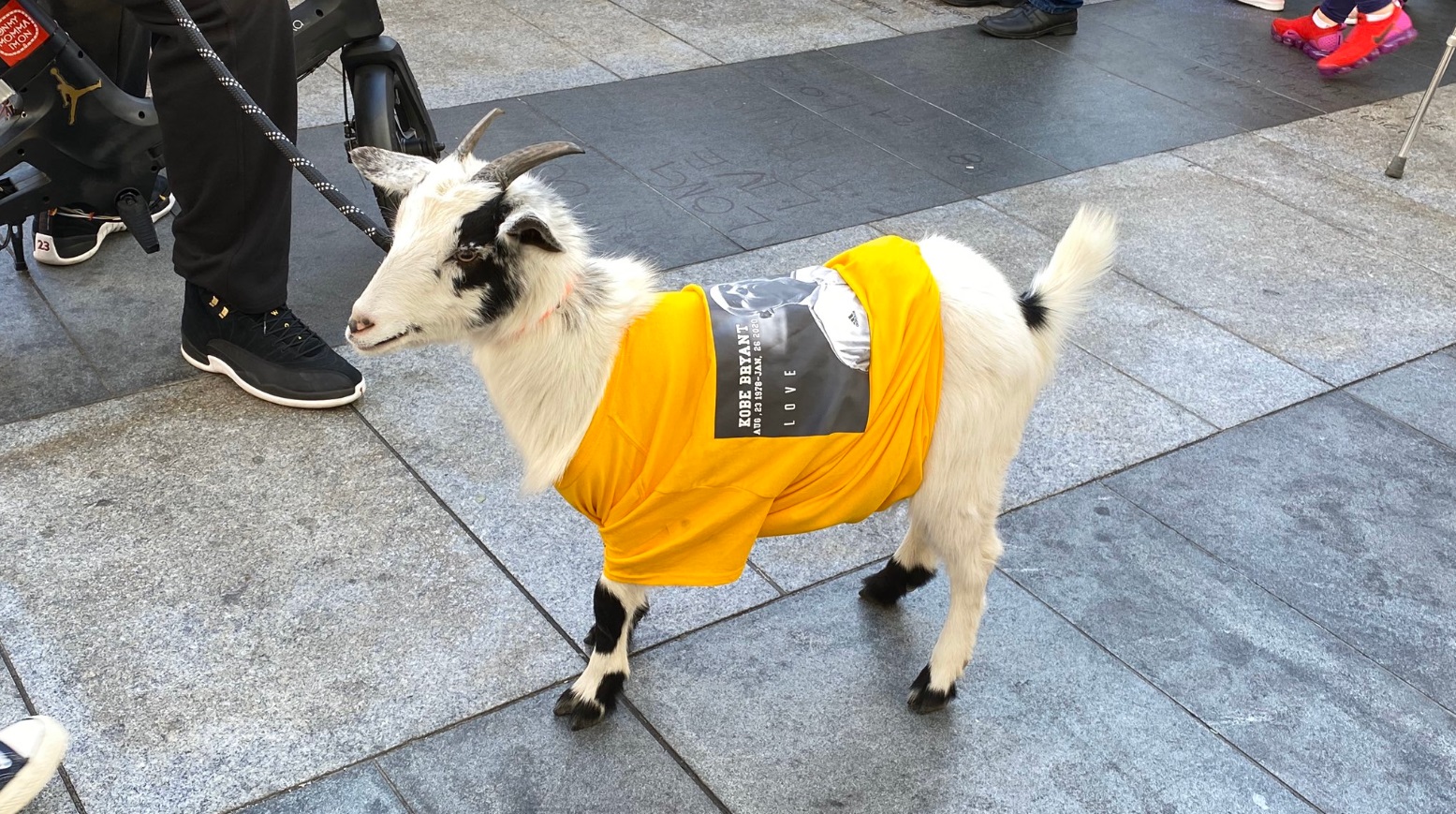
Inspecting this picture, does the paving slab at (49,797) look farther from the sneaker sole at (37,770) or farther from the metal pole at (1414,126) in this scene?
the metal pole at (1414,126)

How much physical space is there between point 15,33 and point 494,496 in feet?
7.19

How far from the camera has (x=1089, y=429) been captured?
4.09 metres

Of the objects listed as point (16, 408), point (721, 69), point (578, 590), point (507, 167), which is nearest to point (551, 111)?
point (721, 69)

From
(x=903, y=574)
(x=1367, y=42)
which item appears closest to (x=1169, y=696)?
(x=903, y=574)

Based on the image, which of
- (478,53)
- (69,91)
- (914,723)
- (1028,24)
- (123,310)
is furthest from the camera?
(1028,24)

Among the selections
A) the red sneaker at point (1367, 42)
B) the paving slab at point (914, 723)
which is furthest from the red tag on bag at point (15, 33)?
the red sneaker at point (1367, 42)

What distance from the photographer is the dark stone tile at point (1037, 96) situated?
628cm

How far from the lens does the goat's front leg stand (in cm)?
275

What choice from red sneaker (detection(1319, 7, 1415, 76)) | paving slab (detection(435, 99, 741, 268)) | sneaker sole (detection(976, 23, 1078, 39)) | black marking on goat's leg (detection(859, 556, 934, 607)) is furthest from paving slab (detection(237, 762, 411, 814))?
red sneaker (detection(1319, 7, 1415, 76))

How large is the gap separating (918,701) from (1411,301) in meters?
3.43

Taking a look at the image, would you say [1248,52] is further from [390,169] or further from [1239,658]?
[390,169]

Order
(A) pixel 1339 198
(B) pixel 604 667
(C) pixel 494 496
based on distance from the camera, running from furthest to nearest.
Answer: (A) pixel 1339 198 < (C) pixel 494 496 < (B) pixel 604 667

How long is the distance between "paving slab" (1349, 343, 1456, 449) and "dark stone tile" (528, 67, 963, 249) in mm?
1984

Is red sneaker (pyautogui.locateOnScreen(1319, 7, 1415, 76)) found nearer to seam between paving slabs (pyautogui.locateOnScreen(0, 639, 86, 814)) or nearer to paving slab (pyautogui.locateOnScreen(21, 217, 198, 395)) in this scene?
paving slab (pyautogui.locateOnScreen(21, 217, 198, 395))
